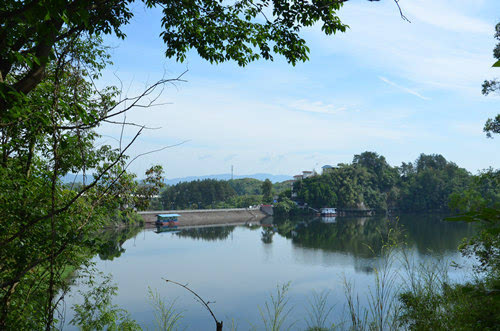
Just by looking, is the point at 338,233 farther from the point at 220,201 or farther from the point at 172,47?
the point at 172,47

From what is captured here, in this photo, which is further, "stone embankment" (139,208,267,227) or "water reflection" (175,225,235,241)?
"stone embankment" (139,208,267,227)

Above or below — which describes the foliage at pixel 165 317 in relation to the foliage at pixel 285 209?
above

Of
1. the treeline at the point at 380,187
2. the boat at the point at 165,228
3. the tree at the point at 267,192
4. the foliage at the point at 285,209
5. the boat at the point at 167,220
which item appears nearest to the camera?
the boat at the point at 165,228

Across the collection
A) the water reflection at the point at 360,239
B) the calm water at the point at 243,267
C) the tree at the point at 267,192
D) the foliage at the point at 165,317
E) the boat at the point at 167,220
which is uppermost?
the tree at the point at 267,192

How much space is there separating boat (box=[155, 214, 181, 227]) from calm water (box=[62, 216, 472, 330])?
3.60 m

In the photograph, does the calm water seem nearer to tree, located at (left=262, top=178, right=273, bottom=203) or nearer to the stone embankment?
the stone embankment

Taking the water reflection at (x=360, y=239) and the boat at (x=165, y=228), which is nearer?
the water reflection at (x=360, y=239)

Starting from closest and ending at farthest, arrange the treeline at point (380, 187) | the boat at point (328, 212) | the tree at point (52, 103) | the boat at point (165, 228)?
the tree at point (52, 103)
the boat at point (165, 228)
the boat at point (328, 212)
the treeline at point (380, 187)

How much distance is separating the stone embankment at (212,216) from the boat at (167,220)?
93cm

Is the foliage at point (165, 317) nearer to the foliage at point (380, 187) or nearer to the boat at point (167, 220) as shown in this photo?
the boat at point (167, 220)

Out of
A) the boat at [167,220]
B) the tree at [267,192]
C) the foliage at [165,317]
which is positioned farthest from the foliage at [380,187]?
the foliage at [165,317]

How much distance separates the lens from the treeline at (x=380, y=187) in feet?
162

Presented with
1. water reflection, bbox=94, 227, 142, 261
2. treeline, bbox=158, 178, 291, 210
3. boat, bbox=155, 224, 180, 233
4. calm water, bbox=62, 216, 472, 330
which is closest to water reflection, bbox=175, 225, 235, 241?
calm water, bbox=62, 216, 472, 330

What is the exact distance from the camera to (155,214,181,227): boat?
3607 cm
